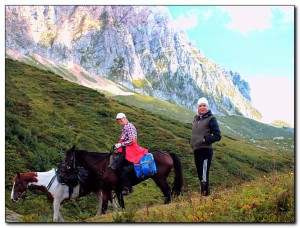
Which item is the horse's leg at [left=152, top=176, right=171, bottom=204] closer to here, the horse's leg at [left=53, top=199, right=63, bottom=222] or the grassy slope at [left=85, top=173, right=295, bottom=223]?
the grassy slope at [left=85, top=173, right=295, bottom=223]

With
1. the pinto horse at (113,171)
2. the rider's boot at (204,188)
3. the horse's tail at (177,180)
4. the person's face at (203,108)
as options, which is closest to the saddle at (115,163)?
the pinto horse at (113,171)

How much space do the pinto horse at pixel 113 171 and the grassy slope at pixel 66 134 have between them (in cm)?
→ 222

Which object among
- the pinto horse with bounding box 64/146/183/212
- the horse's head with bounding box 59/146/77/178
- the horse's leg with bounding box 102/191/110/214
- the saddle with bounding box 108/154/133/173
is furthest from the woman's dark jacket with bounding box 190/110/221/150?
the horse's head with bounding box 59/146/77/178

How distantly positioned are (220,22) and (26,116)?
16664mm

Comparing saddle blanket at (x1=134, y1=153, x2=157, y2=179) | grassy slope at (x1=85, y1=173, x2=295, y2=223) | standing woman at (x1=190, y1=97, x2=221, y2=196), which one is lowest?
grassy slope at (x1=85, y1=173, x2=295, y2=223)

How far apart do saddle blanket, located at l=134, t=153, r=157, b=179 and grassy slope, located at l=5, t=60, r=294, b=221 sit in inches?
126

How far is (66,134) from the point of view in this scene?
2711cm

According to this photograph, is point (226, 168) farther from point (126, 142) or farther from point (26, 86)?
point (126, 142)

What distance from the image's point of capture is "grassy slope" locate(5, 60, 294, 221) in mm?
19172

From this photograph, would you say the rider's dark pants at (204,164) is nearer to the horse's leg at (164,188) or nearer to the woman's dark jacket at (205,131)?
the woman's dark jacket at (205,131)

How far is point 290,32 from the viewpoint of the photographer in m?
13.1

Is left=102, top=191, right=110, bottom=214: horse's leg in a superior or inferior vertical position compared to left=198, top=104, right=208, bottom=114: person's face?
inferior
